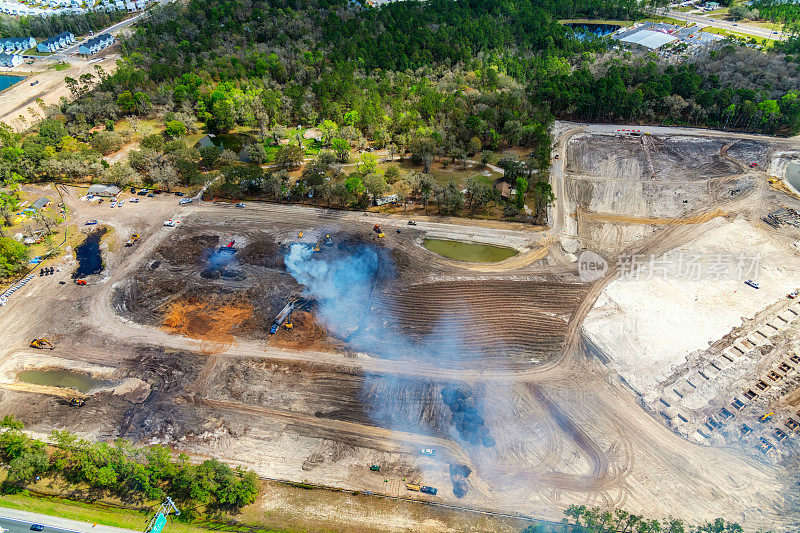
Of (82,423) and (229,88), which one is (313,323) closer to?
(82,423)

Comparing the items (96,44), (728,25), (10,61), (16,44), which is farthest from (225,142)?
(728,25)

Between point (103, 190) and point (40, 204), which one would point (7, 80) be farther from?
point (103, 190)

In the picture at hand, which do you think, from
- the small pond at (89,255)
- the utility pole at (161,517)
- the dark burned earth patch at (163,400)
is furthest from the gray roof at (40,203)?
the utility pole at (161,517)

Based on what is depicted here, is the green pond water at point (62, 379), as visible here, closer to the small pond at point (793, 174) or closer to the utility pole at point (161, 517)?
the utility pole at point (161, 517)

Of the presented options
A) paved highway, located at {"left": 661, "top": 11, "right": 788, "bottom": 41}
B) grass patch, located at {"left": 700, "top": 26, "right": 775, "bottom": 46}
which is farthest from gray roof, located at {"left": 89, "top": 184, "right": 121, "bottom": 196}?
paved highway, located at {"left": 661, "top": 11, "right": 788, "bottom": 41}

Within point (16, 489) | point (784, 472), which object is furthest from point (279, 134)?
point (784, 472)

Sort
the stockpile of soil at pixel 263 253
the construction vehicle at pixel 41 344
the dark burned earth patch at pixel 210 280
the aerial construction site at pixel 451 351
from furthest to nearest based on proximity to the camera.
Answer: the stockpile of soil at pixel 263 253, the dark burned earth patch at pixel 210 280, the construction vehicle at pixel 41 344, the aerial construction site at pixel 451 351
